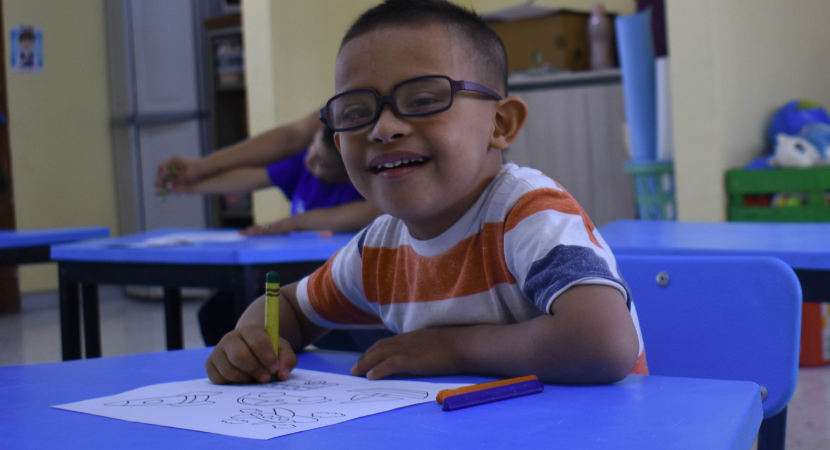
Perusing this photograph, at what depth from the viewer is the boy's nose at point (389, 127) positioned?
79 cm

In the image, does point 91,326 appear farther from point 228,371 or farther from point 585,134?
point 585,134

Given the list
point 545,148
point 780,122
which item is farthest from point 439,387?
point 545,148

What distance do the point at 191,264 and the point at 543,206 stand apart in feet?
3.30

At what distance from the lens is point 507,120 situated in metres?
0.91

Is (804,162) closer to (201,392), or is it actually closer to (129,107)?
(201,392)

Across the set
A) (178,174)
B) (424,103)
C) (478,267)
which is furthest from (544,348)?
(178,174)

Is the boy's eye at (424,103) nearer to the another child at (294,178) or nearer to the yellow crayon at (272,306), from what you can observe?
the yellow crayon at (272,306)

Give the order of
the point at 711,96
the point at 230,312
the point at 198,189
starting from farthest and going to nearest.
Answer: the point at 711,96 → the point at 198,189 → the point at 230,312

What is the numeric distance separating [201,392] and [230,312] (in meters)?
1.54

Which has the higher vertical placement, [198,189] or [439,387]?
[198,189]

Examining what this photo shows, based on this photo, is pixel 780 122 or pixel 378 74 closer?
pixel 378 74

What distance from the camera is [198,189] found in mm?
2361

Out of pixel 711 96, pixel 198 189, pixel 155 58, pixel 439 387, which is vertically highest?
pixel 155 58

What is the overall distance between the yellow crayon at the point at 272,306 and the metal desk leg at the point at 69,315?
4.06 feet
